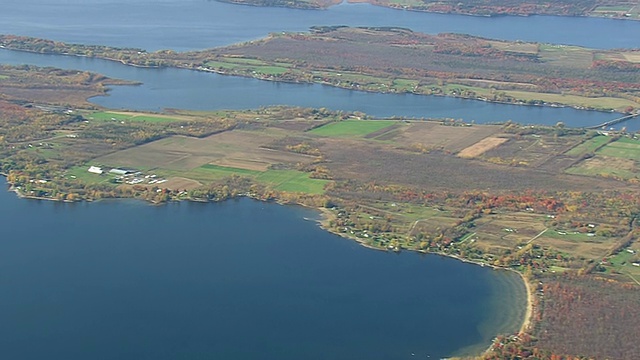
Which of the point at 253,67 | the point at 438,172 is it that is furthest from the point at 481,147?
the point at 253,67

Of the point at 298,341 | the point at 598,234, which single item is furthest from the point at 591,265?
the point at 298,341

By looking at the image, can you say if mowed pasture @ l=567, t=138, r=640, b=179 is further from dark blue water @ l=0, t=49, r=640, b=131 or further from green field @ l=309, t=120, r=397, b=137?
green field @ l=309, t=120, r=397, b=137

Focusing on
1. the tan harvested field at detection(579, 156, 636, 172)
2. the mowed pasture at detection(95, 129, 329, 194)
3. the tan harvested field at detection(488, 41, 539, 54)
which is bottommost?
the mowed pasture at detection(95, 129, 329, 194)

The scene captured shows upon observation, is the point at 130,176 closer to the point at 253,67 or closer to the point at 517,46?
the point at 253,67

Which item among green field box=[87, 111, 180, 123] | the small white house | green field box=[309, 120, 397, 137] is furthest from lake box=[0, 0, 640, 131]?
the small white house

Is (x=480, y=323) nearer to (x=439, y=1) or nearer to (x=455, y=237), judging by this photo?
(x=455, y=237)

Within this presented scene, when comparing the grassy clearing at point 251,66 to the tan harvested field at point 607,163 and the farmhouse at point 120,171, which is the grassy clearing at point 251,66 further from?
the tan harvested field at point 607,163
